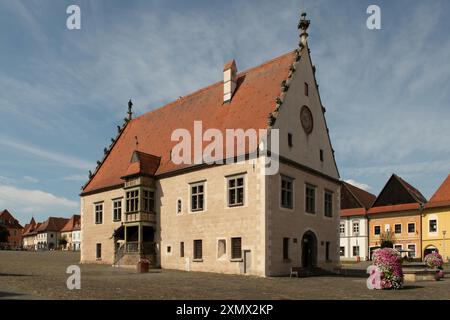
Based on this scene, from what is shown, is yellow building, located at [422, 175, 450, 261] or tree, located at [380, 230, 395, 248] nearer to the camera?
yellow building, located at [422, 175, 450, 261]

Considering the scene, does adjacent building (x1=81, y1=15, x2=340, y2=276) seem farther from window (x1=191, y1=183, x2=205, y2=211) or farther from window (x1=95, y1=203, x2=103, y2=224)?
window (x1=95, y1=203, x2=103, y2=224)

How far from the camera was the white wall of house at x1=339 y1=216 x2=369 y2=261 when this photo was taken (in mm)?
64750

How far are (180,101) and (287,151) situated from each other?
14167 mm

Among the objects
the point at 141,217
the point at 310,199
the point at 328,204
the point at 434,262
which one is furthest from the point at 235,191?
the point at 434,262

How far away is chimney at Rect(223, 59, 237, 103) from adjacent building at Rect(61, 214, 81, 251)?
108577 mm

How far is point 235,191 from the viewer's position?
30.4 metres

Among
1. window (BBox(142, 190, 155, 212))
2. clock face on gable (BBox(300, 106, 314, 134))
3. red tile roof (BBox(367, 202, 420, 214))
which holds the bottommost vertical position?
red tile roof (BBox(367, 202, 420, 214))

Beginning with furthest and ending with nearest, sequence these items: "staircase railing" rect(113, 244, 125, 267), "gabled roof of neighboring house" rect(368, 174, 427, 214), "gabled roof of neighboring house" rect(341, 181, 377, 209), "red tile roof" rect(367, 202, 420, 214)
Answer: "gabled roof of neighboring house" rect(341, 181, 377, 209) < "gabled roof of neighboring house" rect(368, 174, 427, 214) < "red tile roof" rect(367, 202, 420, 214) < "staircase railing" rect(113, 244, 125, 267)

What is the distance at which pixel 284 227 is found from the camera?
30.2 metres

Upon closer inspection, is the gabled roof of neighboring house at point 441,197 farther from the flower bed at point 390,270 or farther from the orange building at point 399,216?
the flower bed at point 390,270

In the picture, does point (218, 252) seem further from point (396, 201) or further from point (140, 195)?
point (396, 201)

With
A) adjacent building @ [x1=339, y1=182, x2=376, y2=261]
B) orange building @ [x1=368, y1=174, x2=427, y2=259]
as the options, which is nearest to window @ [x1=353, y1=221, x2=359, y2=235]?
adjacent building @ [x1=339, y1=182, x2=376, y2=261]
